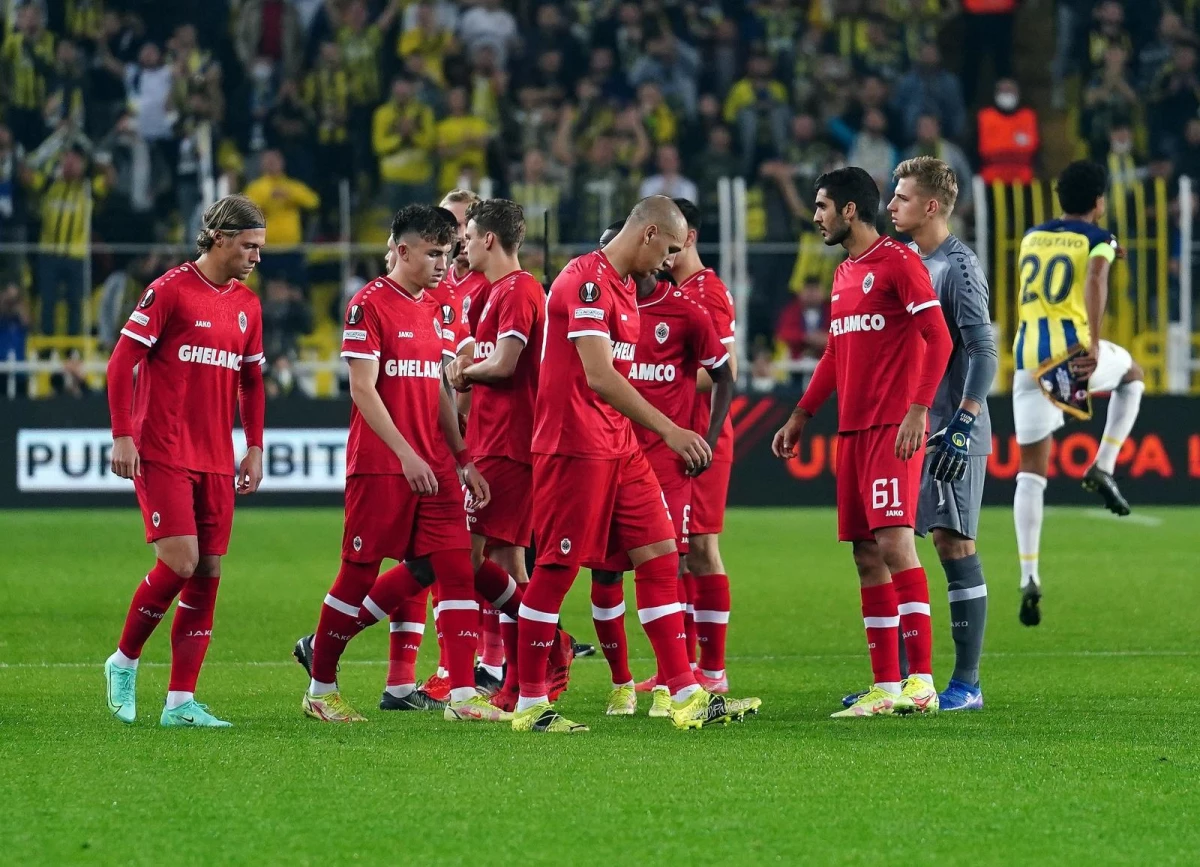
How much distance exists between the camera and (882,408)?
7.17 m

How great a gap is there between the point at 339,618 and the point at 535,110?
15.6 meters

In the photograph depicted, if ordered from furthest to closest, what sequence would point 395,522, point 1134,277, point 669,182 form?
point 669,182
point 1134,277
point 395,522

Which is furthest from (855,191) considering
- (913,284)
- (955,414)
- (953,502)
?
(953,502)

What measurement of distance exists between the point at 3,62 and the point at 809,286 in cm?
949

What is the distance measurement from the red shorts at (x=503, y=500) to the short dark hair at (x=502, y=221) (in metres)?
0.84

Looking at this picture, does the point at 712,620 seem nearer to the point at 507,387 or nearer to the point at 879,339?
the point at 507,387

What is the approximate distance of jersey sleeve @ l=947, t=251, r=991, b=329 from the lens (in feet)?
24.3

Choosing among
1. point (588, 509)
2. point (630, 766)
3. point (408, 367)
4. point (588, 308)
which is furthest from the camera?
point (408, 367)

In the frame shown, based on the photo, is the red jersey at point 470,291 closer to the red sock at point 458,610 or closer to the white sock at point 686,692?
the red sock at point 458,610

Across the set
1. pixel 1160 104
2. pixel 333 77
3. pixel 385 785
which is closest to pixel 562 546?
pixel 385 785

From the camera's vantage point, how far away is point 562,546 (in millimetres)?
6660

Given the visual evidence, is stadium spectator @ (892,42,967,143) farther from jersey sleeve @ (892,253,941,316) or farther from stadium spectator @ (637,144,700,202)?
jersey sleeve @ (892,253,941,316)

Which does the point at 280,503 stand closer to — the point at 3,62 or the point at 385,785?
the point at 3,62

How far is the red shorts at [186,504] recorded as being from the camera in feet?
21.9
